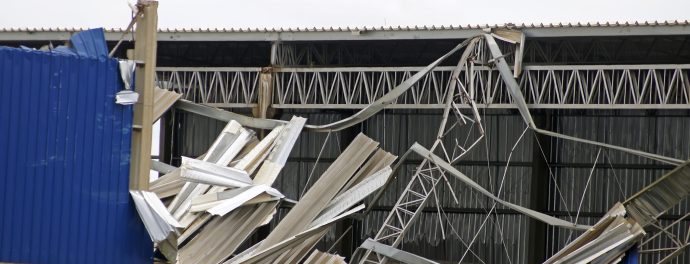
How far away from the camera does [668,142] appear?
113ft

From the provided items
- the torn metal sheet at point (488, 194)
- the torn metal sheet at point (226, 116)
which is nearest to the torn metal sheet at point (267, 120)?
the torn metal sheet at point (226, 116)

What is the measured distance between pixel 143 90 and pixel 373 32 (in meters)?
10.3

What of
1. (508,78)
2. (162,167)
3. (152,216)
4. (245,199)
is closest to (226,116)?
(162,167)

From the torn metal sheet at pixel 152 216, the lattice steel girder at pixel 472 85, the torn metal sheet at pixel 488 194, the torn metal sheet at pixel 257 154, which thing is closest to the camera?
the torn metal sheet at pixel 152 216

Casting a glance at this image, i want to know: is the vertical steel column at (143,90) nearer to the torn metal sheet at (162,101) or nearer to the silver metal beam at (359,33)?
the torn metal sheet at (162,101)

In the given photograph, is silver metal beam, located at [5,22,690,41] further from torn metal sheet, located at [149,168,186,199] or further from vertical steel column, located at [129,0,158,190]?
vertical steel column, located at [129,0,158,190]

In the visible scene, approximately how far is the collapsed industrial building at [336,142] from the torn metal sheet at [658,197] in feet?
0.13

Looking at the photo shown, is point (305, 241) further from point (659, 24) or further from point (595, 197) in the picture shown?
point (595, 197)

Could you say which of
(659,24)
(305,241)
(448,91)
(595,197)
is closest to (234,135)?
(305,241)

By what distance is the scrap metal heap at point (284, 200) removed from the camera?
938 inches

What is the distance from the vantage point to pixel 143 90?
2136 cm

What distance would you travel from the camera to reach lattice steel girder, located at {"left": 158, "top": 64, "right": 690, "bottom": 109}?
1113 inches

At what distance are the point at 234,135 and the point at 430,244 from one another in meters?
10.8

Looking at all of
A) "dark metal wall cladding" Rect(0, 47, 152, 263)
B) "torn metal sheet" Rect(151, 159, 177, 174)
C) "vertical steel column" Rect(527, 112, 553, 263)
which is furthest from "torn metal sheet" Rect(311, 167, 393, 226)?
"vertical steel column" Rect(527, 112, 553, 263)
